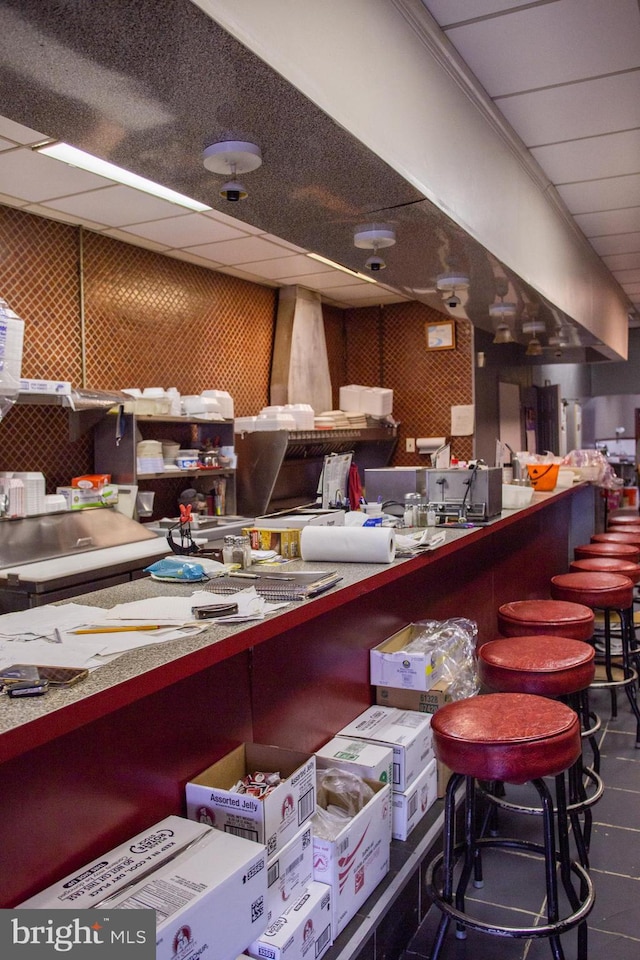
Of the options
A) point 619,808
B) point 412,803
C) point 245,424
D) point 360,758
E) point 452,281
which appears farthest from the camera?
point 245,424

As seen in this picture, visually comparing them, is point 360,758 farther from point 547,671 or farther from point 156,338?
point 156,338

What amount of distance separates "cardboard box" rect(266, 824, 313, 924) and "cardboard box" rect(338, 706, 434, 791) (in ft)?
1.96

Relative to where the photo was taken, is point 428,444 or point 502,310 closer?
point 502,310

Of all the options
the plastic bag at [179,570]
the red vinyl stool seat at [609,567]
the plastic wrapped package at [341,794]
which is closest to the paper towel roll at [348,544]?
the plastic bag at [179,570]

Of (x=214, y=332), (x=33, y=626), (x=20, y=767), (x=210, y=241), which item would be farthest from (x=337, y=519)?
(x=214, y=332)

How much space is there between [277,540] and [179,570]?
559 millimetres

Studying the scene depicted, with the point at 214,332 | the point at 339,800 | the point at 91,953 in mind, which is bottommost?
the point at 339,800

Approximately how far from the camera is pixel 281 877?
181 centimetres

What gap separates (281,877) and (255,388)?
218 inches

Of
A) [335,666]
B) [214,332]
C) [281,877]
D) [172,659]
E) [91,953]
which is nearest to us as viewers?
[91,953]

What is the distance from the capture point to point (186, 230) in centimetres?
514

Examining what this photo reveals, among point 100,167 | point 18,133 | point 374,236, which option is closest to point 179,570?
point 374,236

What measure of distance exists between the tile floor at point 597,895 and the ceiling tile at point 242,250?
164 inches

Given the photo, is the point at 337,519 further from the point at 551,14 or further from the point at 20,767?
the point at 551,14
